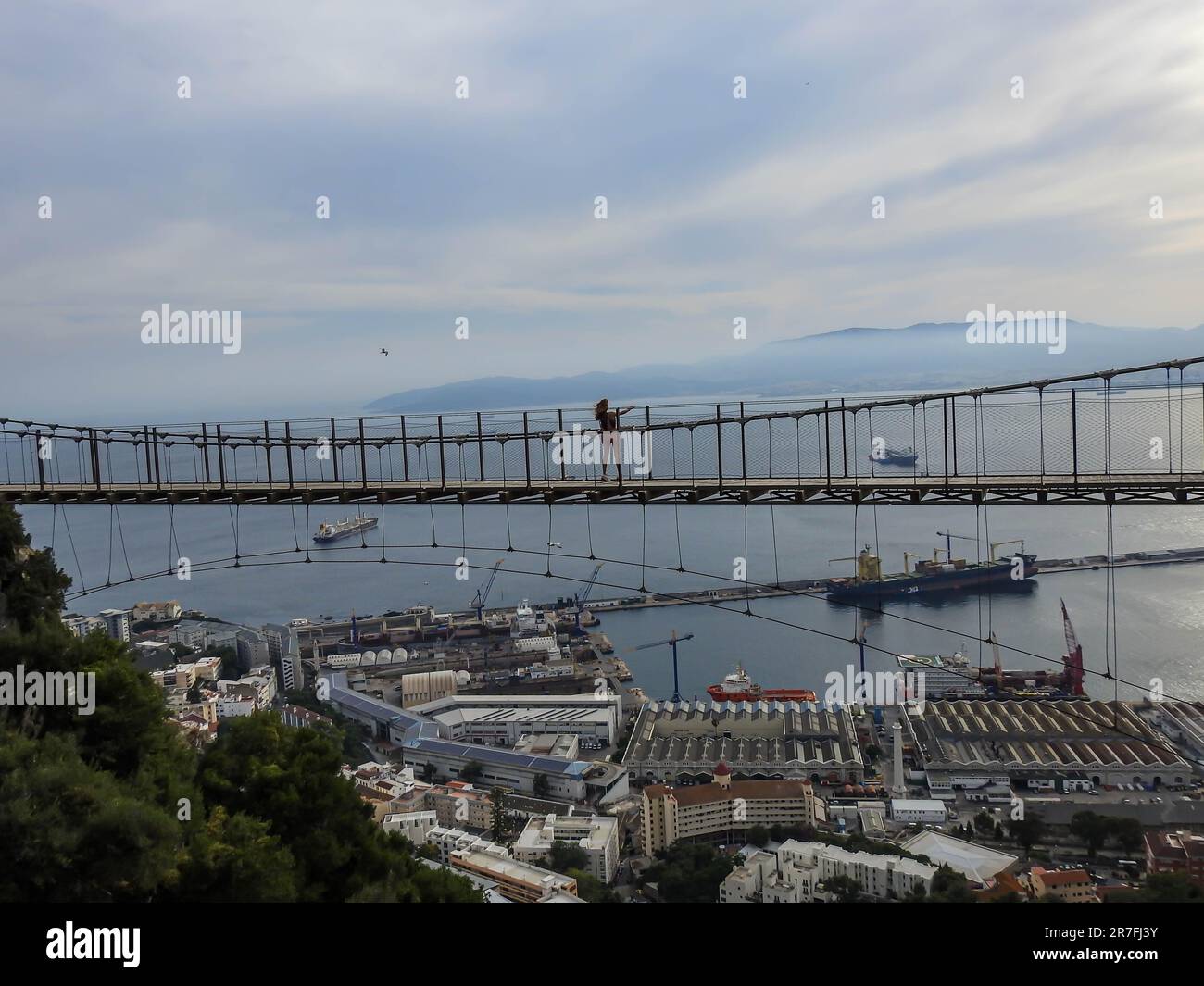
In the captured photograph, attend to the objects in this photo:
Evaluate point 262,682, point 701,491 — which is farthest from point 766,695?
point 701,491

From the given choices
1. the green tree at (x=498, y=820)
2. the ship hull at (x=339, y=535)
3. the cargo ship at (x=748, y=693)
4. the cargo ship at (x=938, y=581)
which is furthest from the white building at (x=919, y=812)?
the ship hull at (x=339, y=535)

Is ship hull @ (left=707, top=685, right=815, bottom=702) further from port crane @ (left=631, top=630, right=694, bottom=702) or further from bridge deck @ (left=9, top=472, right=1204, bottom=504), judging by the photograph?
bridge deck @ (left=9, top=472, right=1204, bottom=504)

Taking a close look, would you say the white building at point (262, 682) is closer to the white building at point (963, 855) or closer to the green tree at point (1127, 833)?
the white building at point (963, 855)

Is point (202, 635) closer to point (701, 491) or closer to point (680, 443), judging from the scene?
point (680, 443)

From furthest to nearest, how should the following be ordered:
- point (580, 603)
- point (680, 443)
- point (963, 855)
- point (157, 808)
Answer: point (580, 603) < point (680, 443) < point (963, 855) < point (157, 808)
